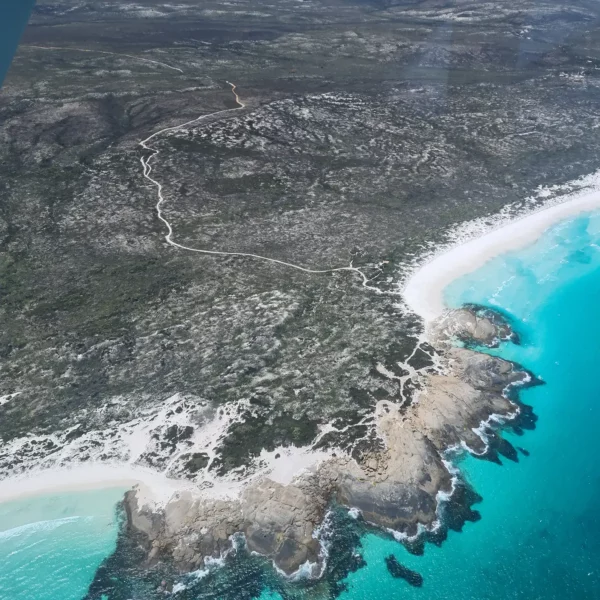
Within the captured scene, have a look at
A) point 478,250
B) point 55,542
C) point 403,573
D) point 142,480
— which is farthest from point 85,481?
point 478,250

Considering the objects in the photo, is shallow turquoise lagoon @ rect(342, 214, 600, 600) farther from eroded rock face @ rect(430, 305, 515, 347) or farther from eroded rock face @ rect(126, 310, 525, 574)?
eroded rock face @ rect(126, 310, 525, 574)

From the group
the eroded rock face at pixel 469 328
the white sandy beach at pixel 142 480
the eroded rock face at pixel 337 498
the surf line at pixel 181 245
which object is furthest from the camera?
the surf line at pixel 181 245

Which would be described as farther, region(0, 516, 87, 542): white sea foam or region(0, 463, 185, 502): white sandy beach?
region(0, 463, 185, 502): white sandy beach

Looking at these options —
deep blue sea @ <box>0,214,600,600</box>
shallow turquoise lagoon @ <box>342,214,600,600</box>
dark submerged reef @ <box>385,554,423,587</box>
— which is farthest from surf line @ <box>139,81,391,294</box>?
dark submerged reef @ <box>385,554,423,587</box>

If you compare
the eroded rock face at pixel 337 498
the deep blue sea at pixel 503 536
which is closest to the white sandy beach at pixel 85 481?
the deep blue sea at pixel 503 536

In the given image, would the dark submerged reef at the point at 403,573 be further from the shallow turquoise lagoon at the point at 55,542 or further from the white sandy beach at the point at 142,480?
the shallow turquoise lagoon at the point at 55,542

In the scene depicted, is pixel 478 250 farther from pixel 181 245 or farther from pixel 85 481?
pixel 85 481
